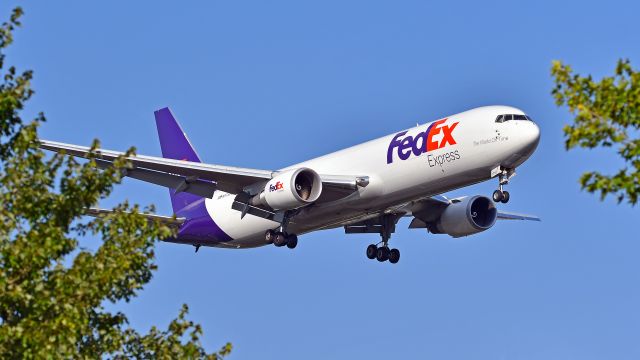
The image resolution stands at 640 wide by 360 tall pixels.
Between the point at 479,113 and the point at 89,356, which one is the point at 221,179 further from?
the point at 89,356

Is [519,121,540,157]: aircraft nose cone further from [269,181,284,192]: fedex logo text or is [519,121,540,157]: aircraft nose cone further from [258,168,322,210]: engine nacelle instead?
[269,181,284,192]: fedex logo text

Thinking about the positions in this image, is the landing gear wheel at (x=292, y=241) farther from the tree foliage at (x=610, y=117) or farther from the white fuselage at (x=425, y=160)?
the tree foliage at (x=610, y=117)

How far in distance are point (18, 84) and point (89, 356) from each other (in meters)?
5.63

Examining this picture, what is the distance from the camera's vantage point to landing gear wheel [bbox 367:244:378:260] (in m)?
52.2

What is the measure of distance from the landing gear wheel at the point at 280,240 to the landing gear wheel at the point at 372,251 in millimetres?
6428

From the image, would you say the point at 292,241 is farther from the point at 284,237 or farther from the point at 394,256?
the point at 394,256

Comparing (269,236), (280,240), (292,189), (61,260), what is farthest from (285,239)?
(61,260)

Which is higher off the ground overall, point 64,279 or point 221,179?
point 221,179

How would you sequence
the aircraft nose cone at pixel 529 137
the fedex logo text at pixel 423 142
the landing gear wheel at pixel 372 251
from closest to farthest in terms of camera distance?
the aircraft nose cone at pixel 529 137 < the fedex logo text at pixel 423 142 < the landing gear wheel at pixel 372 251

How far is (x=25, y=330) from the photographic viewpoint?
68.7 ft

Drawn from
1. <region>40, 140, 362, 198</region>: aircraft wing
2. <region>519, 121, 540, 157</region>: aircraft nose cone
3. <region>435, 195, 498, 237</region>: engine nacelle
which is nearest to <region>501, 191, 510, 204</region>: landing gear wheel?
<region>519, 121, 540, 157</region>: aircraft nose cone

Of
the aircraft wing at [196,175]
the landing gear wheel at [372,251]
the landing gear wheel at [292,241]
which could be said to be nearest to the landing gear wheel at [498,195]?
the aircraft wing at [196,175]

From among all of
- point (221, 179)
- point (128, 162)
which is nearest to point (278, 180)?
point (221, 179)

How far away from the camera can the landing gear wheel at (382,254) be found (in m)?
51.9
